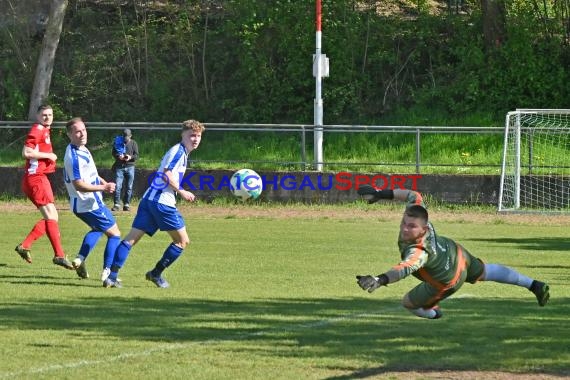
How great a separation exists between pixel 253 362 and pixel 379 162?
1914cm

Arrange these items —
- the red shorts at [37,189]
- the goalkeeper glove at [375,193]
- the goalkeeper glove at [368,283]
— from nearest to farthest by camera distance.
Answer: the goalkeeper glove at [368,283] < the goalkeeper glove at [375,193] < the red shorts at [37,189]

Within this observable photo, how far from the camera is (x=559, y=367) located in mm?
8516

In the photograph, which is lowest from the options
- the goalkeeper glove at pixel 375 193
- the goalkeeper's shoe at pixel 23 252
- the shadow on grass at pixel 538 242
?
the shadow on grass at pixel 538 242

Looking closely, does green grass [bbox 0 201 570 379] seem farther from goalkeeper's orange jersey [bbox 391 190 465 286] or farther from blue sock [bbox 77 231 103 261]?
goalkeeper's orange jersey [bbox 391 190 465 286]

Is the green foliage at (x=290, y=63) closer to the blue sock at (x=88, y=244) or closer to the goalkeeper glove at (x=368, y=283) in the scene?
the blue sock at (x=88, y=244)

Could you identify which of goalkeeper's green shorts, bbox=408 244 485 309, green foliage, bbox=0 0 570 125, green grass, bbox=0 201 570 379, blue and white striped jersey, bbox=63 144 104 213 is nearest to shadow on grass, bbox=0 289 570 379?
green grass, bbox=0 201 570 379

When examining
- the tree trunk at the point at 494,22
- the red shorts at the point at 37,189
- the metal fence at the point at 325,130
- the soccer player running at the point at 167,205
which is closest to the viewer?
the soccer player running at the point at 167,205

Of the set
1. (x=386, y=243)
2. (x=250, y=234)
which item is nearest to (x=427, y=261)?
(x=386, y=243)

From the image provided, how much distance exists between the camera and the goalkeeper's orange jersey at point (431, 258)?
8523mm

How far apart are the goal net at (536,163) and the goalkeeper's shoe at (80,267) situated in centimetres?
1205

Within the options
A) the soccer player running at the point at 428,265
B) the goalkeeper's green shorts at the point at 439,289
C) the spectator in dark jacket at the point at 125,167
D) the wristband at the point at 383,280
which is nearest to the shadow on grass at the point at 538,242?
the soccer player running at the point at 428,265

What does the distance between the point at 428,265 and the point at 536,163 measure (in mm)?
17548

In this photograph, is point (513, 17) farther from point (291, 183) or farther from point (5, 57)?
point (5, 57)

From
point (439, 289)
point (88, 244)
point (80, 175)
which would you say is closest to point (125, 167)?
point (88, 244)
